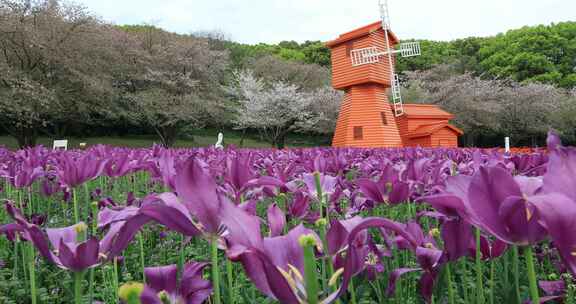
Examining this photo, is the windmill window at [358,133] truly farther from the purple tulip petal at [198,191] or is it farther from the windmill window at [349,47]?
the purple tulip petal at [198,191]

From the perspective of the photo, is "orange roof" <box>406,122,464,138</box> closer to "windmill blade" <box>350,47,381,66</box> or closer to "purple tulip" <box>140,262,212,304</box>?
"windmill blade" <box>350,47,381,66</box>

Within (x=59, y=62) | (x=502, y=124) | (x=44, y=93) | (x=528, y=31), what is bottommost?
(x=502, y=124)

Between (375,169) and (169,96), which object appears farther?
(169,96)

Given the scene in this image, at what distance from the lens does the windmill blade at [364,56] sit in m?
27.5

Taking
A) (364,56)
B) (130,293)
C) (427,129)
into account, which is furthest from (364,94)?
(130,293)

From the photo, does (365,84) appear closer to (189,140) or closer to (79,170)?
(189,140)

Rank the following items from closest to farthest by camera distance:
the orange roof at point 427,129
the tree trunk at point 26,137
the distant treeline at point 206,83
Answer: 1. the distant treeline at point 206,83
2. the tree trunk at point 26,137
3. the orange roof at point 427,129

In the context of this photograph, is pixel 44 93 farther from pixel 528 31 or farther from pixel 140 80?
pixel 528 31

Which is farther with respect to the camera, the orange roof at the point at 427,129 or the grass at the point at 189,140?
the grass at the point at 189,140

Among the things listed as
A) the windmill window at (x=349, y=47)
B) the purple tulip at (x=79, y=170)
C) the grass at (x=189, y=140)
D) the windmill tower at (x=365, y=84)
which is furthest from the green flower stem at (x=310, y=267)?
the grass at (x=189, y=140)

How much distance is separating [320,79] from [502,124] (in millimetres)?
18962

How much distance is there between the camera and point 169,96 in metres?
34.3

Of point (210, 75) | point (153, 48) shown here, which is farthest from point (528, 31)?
point (153, 48)

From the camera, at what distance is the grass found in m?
37.9
